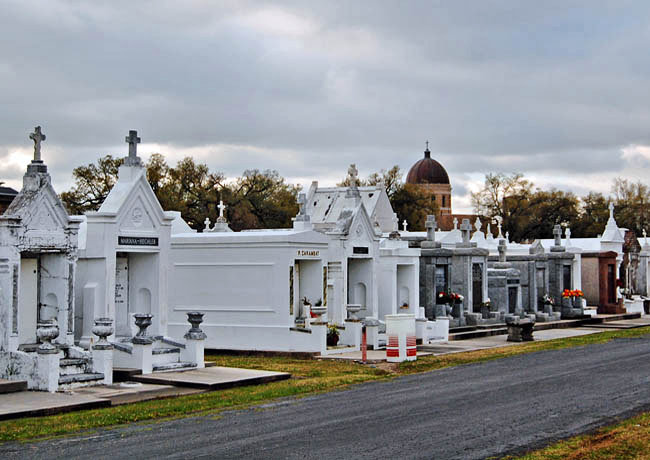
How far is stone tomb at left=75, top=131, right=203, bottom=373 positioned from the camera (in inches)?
758

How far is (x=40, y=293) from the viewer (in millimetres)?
18375

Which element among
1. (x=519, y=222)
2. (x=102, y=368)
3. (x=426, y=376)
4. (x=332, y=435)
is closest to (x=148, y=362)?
(x=102, y=368)

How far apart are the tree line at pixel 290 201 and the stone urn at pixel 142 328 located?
38.2 metres

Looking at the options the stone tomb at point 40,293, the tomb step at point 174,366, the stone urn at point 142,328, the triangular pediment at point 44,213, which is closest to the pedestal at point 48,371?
the stone tomb at point 40,293

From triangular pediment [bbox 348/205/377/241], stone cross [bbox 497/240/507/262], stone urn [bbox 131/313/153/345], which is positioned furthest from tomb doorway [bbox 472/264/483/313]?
stone urn [bbox 131/313/153/345]

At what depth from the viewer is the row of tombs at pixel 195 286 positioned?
57.5 feet

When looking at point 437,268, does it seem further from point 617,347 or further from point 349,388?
point 349,388

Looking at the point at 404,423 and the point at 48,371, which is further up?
the point at 48,371

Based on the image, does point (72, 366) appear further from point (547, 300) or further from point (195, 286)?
point (547, 300)

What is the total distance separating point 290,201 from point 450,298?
1768 inches

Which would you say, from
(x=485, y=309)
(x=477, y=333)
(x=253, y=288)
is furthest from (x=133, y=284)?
(x=485, y=309)

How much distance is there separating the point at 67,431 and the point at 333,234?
14682 mm

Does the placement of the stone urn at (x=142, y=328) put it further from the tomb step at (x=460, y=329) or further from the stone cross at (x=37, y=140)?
the tomb step at (x=460, y=329)

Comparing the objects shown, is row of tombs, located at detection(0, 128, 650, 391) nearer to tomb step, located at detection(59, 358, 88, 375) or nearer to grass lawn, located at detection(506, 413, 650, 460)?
tomb step, located at detection(59, 358, 88, 375)
